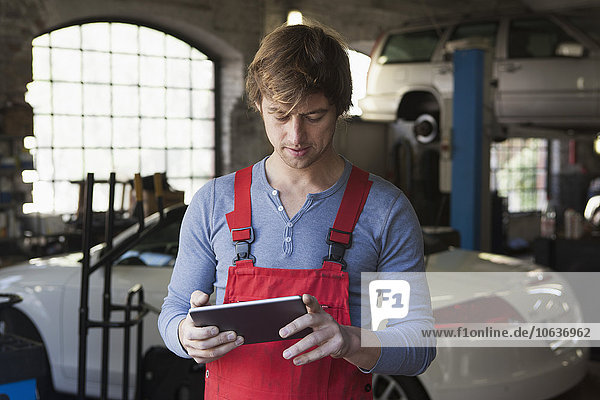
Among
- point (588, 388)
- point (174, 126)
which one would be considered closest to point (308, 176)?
point (588, 388)

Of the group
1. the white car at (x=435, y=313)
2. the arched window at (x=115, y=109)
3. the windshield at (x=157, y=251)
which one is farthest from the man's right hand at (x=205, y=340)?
the arched window at (x=115, y=109)

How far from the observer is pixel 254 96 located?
1514 millimetres

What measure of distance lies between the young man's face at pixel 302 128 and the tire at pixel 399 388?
1.86 metres

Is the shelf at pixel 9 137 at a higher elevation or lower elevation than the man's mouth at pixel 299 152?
higher

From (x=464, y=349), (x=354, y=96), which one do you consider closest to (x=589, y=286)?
(x=464, y=349)

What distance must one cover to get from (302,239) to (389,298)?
0.22 metres

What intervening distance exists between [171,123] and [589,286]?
5.41 metres

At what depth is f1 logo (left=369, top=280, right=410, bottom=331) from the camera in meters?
1.46

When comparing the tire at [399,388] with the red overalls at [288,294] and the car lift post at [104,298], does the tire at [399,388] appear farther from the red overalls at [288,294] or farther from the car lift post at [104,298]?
the red overalls at [288,294]

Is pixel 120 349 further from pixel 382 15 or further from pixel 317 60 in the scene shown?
pixel 382 15

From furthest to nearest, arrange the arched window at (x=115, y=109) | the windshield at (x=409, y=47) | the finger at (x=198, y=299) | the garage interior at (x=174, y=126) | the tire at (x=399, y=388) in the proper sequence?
the windshield at (x=409, y=47)
the arched window at (x=115, y=109)
the garage interior at (x=174, y=126)
the tire at (x=399, y=388)
the finger at (x=198, y=299)

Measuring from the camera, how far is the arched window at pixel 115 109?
787 cm

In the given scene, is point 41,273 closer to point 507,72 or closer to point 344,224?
point 344,224

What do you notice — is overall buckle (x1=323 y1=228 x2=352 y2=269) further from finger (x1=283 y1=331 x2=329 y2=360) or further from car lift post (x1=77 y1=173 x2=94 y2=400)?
car lift post (x1=77 y1=173 x2=94 y2=400)
